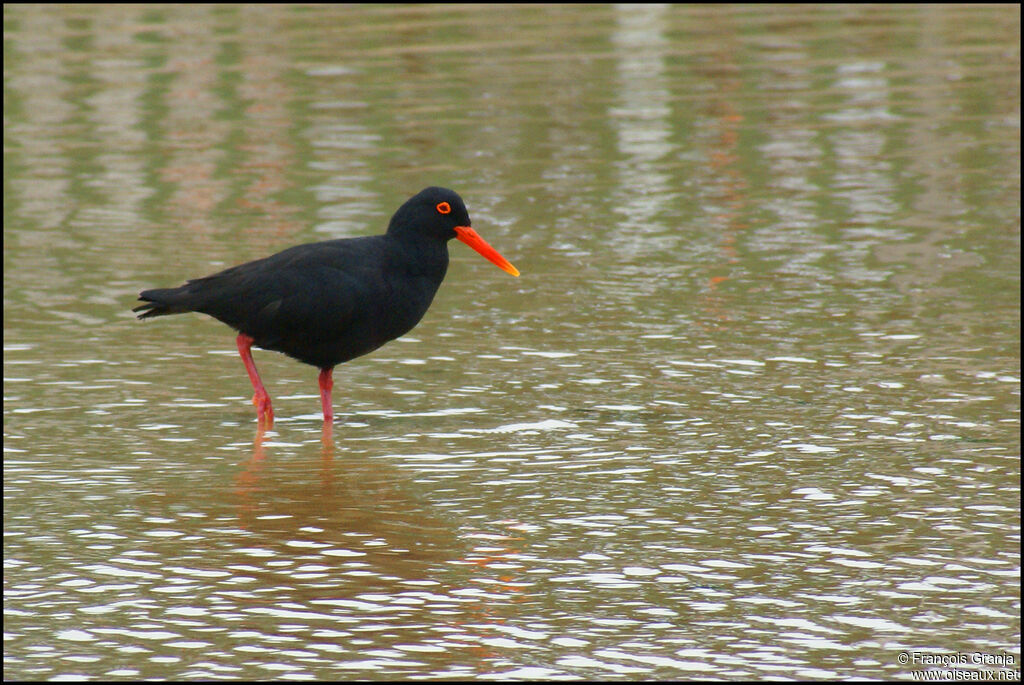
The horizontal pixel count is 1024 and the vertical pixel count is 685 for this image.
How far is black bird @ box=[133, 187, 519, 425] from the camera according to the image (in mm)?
8852

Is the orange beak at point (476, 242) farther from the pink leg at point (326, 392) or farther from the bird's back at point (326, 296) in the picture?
the pink leg at point (326, 392)

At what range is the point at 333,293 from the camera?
8.81 metres

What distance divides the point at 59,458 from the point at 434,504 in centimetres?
203

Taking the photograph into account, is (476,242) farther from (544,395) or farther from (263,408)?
(263,408)

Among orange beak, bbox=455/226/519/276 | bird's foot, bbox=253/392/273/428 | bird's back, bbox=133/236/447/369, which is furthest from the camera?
orange beak, bbox=455/226/519/276

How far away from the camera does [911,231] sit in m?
13.2

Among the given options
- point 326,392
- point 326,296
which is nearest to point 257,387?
point 326,392

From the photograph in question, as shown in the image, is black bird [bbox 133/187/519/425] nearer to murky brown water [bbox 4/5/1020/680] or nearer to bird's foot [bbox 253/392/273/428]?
bird's foot [bbox 253/392/273/428]

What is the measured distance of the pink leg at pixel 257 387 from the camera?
9141 millimetres

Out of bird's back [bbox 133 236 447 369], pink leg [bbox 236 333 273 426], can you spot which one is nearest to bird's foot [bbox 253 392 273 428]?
pink leg [bbox 236 333 273 426]

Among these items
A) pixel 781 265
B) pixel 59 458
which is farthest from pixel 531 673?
pixel 781 265

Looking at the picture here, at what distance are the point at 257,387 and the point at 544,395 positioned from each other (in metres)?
1.59

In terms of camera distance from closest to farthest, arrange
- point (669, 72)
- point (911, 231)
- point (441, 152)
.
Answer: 1. point (911, 231)
2. point (441, 152)
3. point (669, 72)

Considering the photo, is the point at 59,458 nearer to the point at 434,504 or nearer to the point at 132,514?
the point at 132,514
